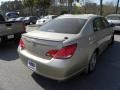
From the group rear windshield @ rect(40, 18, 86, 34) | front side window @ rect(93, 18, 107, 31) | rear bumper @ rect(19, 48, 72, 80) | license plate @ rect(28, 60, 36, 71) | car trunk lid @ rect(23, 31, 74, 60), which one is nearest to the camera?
rear bumper @ rect(19, 48, 72, 80)

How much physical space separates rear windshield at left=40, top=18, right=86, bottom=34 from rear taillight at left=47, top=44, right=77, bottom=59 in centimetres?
73

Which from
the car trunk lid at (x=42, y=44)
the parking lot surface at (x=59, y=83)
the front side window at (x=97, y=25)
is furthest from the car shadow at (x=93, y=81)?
the front side window at (x=97, y=25)

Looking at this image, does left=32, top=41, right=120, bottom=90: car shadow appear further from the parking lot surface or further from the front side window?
the front side window

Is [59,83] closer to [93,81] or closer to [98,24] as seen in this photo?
[93,81]

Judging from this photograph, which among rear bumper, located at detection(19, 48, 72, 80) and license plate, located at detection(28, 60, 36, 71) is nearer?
rear bumper, located at detection(19, 48, 72, 80)

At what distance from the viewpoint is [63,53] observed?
3.30m

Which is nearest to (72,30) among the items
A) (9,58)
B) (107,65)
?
(107,65)

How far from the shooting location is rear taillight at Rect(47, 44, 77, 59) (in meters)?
3.30

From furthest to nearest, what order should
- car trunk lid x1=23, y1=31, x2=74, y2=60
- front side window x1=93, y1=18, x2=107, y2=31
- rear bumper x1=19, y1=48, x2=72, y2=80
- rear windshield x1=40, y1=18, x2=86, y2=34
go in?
front side window x1=93, y1=18, x2=107, y2=31
rear windshield x1=40, y1=18, x2=86, y2=34
car trunk lid x1=23, y1=31, x2=74, y2=60
rear bumper x1=19, y1=48, x2=72, y2=80

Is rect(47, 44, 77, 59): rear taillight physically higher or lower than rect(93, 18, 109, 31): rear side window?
lower

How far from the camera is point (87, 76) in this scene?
4273mm

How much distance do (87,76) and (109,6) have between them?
1729 inches

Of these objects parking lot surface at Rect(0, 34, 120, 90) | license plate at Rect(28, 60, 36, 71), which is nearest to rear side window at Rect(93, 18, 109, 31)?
parking lot surface at Rect(0, 34, 120, 90)

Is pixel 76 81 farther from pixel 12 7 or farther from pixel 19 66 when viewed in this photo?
pixel 12 7
